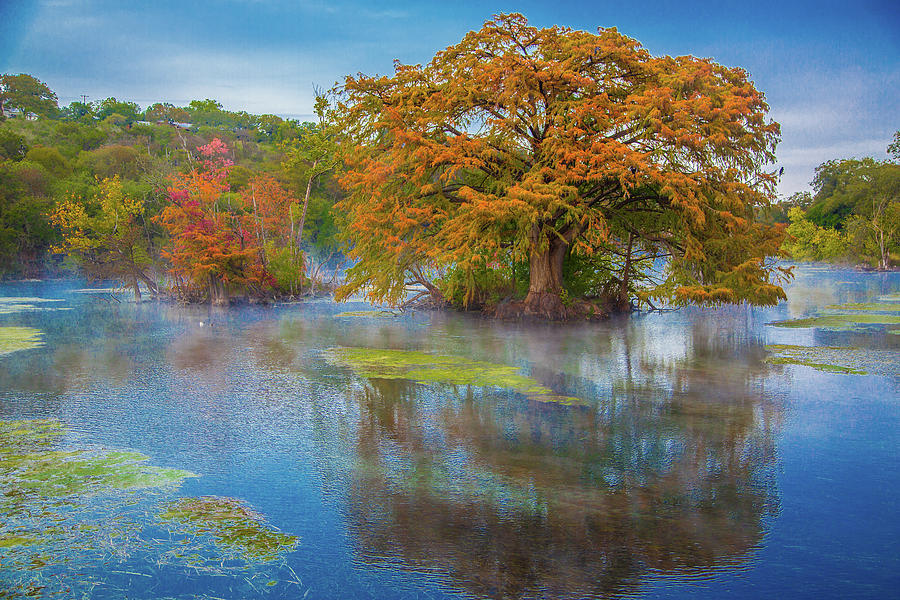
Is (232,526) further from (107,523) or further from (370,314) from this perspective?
(370,314)

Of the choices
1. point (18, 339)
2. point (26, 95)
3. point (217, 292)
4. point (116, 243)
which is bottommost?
point (18, 339)

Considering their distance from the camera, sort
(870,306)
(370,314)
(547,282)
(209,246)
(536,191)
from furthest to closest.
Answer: (209,246), (370,314), (870,306), (547,282), (536,191)

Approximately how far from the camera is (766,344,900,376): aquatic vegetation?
528 inches

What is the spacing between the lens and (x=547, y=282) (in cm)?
2405

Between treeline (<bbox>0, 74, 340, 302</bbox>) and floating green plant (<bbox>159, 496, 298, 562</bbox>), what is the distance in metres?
22.3

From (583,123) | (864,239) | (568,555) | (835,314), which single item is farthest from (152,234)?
(864,239)

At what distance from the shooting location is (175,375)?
43.7ft

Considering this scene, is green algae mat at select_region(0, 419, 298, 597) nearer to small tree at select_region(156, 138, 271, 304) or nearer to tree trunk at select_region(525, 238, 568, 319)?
tree trunk at select_region(525, 238, 568, 319)

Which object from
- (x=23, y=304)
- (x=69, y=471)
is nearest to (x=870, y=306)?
(x=69, y=471)

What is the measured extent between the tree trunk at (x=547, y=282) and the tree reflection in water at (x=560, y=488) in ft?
40.5

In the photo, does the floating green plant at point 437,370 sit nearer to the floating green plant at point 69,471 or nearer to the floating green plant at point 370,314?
the floating green plant at point 69,471

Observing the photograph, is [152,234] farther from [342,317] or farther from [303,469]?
[303,469]

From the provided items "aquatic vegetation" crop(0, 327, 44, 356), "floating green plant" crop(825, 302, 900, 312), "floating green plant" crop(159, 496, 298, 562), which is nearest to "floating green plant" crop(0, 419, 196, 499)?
"floating green plant" crop(159, 496, 298, 562)

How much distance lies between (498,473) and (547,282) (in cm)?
1692
